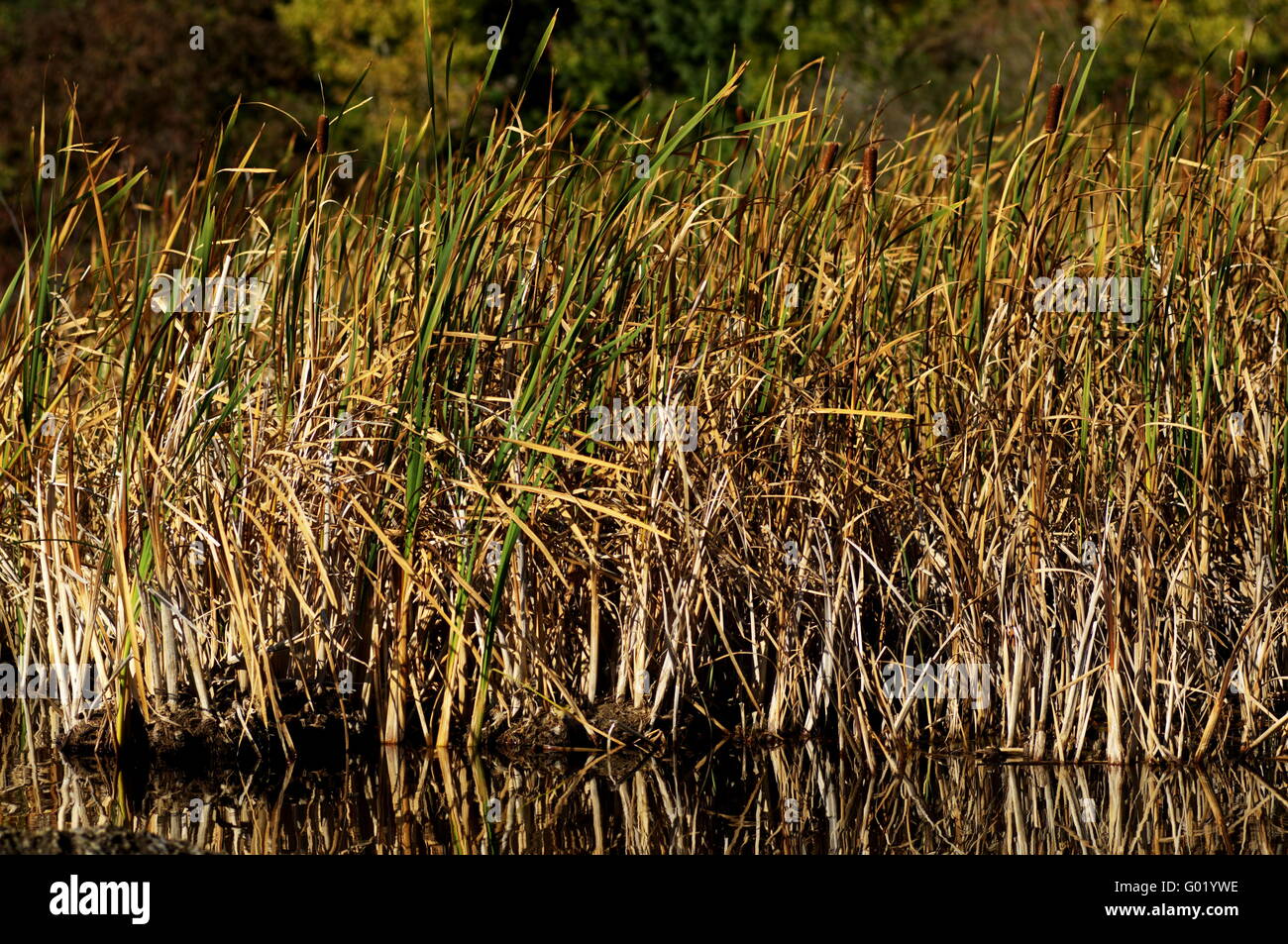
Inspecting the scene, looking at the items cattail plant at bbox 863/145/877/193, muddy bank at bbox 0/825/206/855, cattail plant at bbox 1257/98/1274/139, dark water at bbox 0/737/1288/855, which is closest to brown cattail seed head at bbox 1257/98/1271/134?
cattail plant at bbox 1257/98/1274/139

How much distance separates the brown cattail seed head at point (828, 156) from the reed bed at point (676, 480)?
19mm

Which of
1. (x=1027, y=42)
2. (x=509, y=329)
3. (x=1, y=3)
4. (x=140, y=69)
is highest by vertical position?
(x=1, y=3)

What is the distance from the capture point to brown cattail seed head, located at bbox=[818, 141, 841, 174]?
12.0ft

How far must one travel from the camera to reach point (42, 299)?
3.35m

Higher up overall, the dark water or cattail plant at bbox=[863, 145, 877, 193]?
cattail plant at bbox=[863, 145, 877, 193]

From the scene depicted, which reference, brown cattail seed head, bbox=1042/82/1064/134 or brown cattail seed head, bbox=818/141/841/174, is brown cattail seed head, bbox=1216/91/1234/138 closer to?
brown cattail seed head, bbox=1042/82/1064/134

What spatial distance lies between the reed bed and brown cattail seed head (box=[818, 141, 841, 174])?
0.06 ft

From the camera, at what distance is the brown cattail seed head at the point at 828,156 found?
12.0ft

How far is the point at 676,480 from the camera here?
3.51 m

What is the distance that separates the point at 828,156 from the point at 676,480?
914mm

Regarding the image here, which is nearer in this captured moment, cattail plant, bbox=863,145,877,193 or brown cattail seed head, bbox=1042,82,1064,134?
brown cattail seed head, bbox=1042,82,1064,134

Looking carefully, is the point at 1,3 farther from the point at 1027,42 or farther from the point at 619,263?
the point at 619,263
